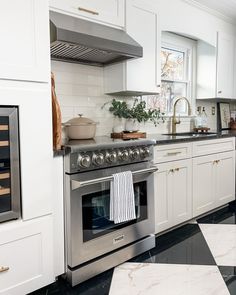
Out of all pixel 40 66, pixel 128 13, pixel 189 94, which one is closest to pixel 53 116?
pixel 40 66

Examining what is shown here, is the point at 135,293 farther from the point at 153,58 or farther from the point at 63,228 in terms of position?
the point at 153,58

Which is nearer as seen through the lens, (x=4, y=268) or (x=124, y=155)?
(x=4, y=268)

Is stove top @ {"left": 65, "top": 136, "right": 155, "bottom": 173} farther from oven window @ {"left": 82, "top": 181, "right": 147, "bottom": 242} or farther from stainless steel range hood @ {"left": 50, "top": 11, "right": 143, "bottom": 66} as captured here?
stainless steel range hood @ {"left": 50, "top": 11, "right": 143, "bottom": 66}

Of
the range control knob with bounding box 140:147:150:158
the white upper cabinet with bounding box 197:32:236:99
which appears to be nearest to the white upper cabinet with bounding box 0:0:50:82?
the range control knob with bounding box 140:147:150:158

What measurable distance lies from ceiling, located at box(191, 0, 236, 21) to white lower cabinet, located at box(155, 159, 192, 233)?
1.95 metres

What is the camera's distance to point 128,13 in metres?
2.58

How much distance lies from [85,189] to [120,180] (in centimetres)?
A: 29

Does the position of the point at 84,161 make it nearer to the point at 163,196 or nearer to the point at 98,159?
the point at 98,159

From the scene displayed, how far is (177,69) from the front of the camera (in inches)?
148

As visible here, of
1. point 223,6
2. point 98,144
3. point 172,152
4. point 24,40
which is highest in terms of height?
point 223,6

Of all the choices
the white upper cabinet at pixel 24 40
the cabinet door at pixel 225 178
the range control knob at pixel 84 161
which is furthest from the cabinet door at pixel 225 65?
the white upper cabinet at pixel 24 40

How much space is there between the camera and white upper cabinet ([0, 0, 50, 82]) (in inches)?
59.8

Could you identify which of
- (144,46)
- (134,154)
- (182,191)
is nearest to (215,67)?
(144,46)

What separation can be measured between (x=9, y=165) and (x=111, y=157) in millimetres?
728
